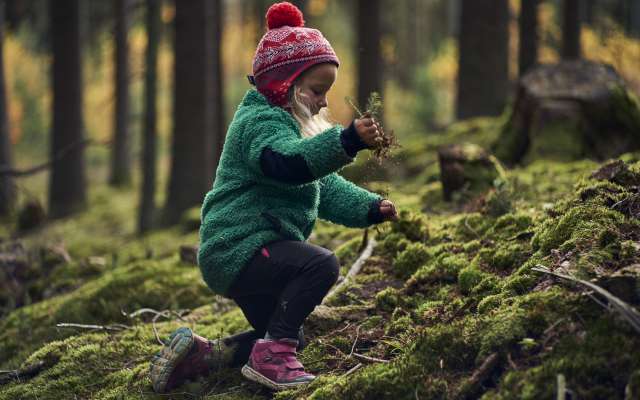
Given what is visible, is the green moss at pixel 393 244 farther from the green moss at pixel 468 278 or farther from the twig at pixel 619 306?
the twig at pixel 619 306

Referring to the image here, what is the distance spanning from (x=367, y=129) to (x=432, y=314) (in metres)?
1.30

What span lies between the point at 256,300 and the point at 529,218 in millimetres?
1928

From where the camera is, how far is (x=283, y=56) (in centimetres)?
389

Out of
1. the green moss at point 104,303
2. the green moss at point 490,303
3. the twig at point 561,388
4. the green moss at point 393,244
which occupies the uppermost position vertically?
the twig at point 561,388

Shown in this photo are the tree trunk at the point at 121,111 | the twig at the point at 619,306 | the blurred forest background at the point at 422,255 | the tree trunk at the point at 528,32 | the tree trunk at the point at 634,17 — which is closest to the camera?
the twig at the point at 619,306

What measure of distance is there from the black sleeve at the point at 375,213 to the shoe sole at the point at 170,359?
1207 mm

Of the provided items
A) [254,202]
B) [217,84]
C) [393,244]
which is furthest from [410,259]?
[217,84]

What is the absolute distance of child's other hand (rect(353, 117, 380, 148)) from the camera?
11.2ft

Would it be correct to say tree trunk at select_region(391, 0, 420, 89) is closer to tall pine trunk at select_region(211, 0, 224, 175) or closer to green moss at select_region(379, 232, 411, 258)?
tall pine trunk at select_region(211, 0, 224, 175)

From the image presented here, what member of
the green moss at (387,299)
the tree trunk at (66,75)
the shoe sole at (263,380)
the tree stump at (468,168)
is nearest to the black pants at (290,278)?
the shoe sole at (263,380)

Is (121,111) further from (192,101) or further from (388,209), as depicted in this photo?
(388,209)

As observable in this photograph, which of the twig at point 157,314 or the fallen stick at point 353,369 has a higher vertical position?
the fallen stick at point 353,369

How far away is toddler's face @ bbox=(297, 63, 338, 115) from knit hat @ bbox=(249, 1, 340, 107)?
4cm

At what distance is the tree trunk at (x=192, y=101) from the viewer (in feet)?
37.1
